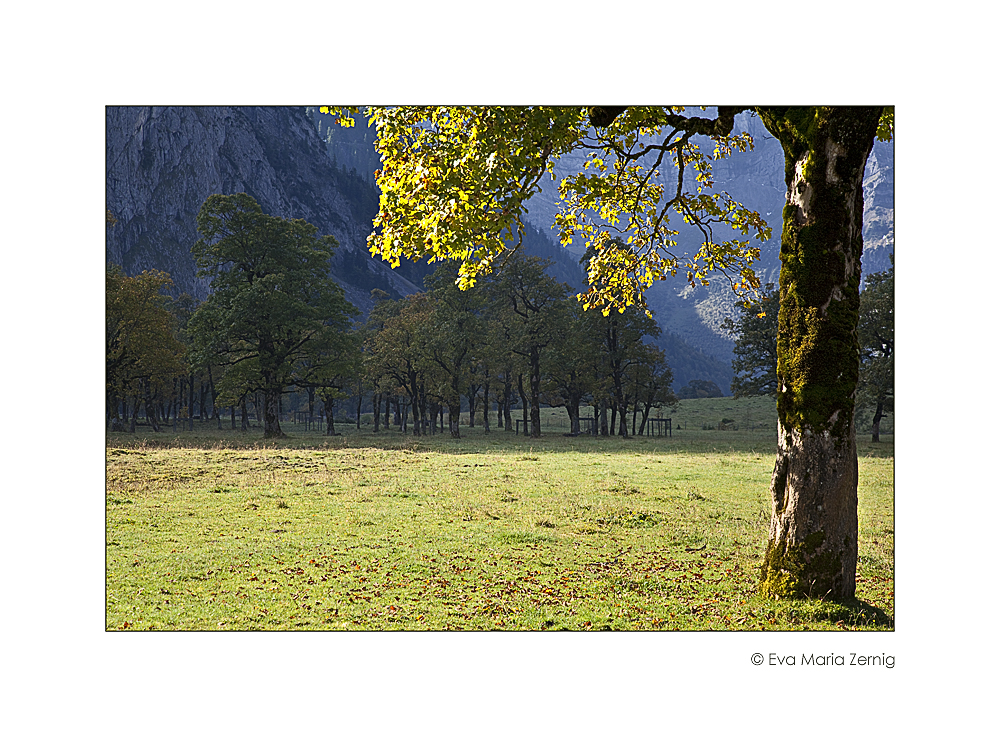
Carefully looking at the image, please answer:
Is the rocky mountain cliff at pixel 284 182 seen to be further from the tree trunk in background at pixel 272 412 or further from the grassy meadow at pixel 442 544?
the tree trunk in background at pixel 272 412

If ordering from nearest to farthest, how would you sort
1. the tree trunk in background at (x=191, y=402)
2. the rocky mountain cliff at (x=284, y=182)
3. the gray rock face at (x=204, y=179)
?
1. the rocky mountain cliff at (x=284, y=182)
2. the gray rock face at (x=204, y=179)
3. the tree trunk in background at (x=191, y=402)

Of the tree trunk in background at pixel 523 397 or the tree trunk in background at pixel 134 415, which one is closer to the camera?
the tree trunk in background at pixel 134 415

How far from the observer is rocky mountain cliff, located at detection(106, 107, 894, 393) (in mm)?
9047

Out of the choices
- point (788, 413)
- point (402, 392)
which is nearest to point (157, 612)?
point (788, 413)

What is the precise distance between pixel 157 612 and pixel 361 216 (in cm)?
1071

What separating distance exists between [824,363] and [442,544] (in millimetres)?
6263

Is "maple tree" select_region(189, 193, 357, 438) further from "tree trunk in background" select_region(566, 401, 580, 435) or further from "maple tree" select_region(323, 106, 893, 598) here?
"tree trunk in background" select_region(566, 401, 580, 435)

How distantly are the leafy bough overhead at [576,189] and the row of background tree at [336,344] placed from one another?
632cm

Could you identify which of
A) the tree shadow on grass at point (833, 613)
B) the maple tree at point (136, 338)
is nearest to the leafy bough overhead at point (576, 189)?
the tree shadow on grass at point (833, 613)

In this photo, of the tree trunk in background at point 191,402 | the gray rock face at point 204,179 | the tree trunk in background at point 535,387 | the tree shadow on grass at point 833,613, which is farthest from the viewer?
the tree trunk in background at point 535,387

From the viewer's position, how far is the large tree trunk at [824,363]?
6.77m

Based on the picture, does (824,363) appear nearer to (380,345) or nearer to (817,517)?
(817,517)

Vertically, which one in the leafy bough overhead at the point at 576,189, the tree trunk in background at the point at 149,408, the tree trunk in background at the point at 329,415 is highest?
the leafy bough overhead at the point at 576,189

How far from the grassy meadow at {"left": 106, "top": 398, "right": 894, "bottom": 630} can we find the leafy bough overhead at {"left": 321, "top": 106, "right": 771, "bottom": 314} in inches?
161
